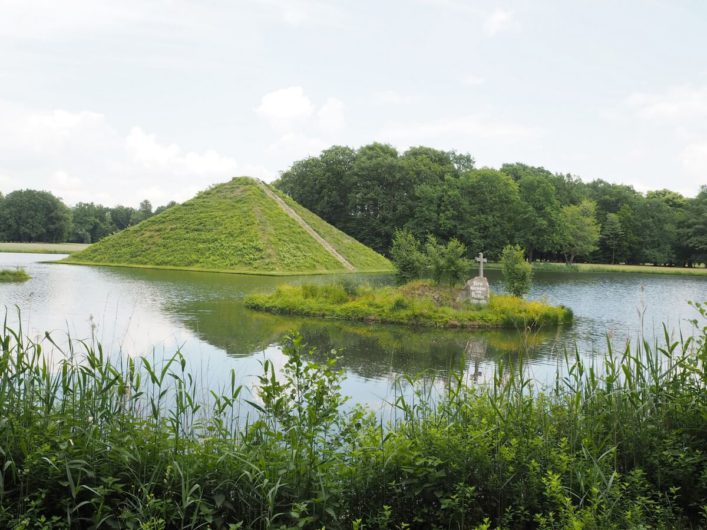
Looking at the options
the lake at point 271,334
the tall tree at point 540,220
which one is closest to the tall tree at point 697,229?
the tall tree at point 540,220

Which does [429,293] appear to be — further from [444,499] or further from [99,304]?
[444,499]

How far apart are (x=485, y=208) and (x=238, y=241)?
35.0 meters

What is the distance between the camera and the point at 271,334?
16438mm

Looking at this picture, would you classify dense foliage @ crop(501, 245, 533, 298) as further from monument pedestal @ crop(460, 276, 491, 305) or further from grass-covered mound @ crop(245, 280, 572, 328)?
monument pedestal @ crop(460, 276, 491, 305)

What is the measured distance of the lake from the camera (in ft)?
37.2

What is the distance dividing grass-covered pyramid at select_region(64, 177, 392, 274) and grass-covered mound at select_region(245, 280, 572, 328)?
81.1ft

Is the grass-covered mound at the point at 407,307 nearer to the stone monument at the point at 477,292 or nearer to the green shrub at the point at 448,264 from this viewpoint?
the stone monument at the point at 477,292

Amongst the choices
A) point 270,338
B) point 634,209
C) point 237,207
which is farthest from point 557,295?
point 634,209

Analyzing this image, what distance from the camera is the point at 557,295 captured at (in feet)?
108

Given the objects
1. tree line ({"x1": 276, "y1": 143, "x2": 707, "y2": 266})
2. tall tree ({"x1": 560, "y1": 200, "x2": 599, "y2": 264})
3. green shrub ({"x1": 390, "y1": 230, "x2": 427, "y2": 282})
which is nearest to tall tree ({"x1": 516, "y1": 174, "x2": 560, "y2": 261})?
tree line ({"x1": 276, "y1": 143, "x2": 707, "y2": 266})

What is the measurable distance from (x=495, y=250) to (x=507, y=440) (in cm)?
7118

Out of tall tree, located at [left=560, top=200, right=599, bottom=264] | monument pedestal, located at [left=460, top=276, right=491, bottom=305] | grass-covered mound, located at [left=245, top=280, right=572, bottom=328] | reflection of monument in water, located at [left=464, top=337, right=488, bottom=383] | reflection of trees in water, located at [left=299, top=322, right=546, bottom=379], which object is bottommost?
reflection of monument in water, located at [left=464, top=337, right=488, bottom=383]

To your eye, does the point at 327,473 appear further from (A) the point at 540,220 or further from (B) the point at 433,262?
(A) the point at 540,220

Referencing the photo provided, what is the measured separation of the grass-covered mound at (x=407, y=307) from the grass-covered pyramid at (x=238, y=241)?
81.1ft
